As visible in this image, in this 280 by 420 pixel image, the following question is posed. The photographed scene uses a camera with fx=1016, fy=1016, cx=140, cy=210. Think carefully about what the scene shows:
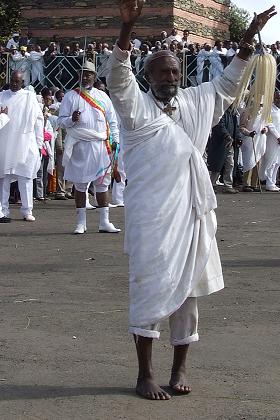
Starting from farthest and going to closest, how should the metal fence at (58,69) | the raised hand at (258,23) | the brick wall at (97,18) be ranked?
the brick wall at (97,18) → the metal fence at (58,69) → the raised hand at (258,23)

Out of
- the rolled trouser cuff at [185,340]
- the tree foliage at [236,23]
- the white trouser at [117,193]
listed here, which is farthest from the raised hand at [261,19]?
the tree foliage at [236,23]

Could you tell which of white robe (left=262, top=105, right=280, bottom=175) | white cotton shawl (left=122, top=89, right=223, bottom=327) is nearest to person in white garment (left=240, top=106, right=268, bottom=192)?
white robe (left=262, top=105, right=280, bottom=175)

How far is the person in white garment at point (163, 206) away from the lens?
5836 mm

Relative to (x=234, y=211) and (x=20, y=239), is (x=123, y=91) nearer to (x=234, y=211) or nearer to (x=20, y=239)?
(x=20, y=239)

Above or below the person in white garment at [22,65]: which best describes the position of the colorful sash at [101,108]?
below

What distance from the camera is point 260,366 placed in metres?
6.64

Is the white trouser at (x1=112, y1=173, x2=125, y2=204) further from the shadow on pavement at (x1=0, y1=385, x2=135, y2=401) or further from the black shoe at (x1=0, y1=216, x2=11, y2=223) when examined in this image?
the shadow on pavement at (x1=0, y1=385, x2=135, y2=401)

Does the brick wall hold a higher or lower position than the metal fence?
higher

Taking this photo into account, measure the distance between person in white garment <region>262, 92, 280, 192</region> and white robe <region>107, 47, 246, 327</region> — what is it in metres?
16.0

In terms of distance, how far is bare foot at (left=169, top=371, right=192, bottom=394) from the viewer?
602cm

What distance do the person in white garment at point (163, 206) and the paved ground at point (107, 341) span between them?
0.31 meters

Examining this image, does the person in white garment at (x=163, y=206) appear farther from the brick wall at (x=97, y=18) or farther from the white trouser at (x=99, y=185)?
the brick wall at (x=97, y=18)

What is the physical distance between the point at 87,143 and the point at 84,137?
0.09 metres

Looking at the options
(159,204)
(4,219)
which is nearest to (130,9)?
(159,204)
